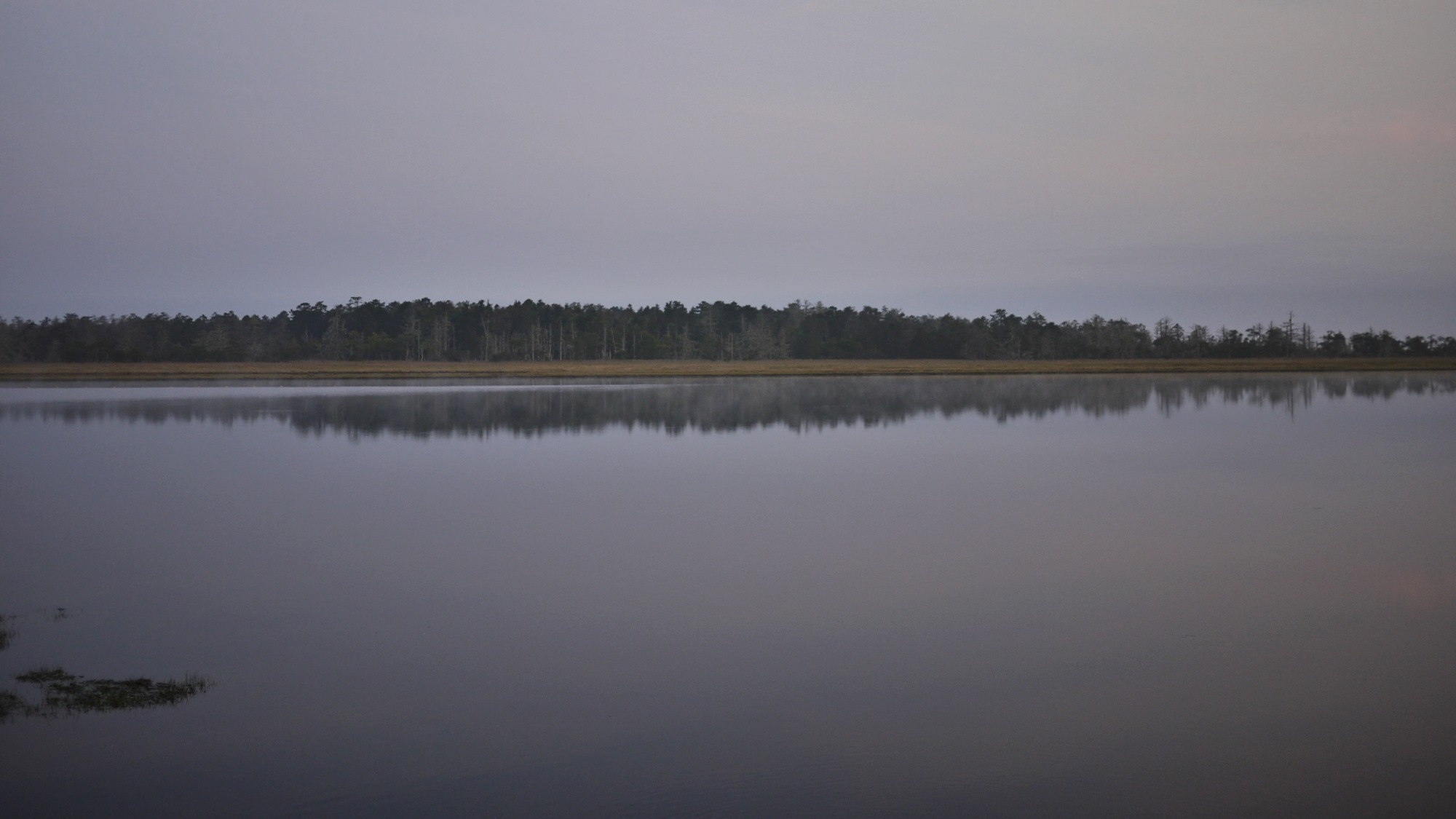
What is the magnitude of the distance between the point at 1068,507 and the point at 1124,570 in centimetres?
394

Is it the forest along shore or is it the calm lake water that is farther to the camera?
the forest along shore

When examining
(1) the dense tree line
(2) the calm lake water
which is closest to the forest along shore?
(1) the dense tree line

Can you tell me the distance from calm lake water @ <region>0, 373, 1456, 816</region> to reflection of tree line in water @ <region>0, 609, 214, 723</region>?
45 millimetres

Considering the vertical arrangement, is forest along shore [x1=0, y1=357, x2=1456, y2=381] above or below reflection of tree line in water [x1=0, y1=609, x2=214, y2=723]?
above

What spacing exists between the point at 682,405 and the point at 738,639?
32.4 meters

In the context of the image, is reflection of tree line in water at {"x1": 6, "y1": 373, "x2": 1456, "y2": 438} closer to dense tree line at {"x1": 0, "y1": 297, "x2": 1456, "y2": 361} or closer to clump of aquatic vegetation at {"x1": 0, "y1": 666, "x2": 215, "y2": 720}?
clump of aquatic vegetation at {"x1": 0, "y1": 666, "x2": 215, "y2": 720}

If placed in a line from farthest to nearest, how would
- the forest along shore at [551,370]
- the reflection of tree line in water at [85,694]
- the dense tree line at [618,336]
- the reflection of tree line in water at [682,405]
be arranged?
the dense tree line at [618,336]
the forest along shore at [551,370]
the reflection of tree line in water at [682,405]
the reflection of tree line in water at [85,694]

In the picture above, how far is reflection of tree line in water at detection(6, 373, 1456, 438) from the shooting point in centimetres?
3011

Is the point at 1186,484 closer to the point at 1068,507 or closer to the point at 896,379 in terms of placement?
the point at 1068,507

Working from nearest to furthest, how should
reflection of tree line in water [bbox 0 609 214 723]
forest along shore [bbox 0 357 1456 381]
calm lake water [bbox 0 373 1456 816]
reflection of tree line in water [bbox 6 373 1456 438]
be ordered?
1. calm lake water [bbox 0 373 1456 816]
2. reflection of tree line in water [bbox 0 609 214 723]
3. reflection of tree line in water [bbox 6 373 1456 438]
4. forest along shore [bbox 0 357 1456 381]

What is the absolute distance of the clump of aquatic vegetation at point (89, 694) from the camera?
622 cm

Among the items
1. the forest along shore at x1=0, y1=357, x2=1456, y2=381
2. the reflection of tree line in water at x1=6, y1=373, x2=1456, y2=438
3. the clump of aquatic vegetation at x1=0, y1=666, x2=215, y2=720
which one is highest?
the forest along shore at x1=0, y1=357, x2=1456, y2=381

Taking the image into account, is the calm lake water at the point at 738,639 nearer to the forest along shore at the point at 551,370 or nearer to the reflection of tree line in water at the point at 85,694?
the reflection of tree line in water at the point at 85,694

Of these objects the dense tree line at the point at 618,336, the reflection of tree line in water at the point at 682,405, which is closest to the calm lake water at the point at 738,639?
the reflection of tree line in water at the point at 682,405
